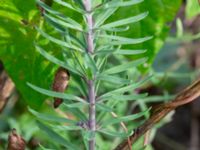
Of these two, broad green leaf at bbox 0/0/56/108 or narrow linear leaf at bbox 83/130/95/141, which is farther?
broad green leaf at bbox 0/0/56/108

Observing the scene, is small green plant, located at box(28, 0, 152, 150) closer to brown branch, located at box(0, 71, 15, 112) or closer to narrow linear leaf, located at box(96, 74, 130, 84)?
narrow linear leaf, located at box(96, 74, 130, 84)

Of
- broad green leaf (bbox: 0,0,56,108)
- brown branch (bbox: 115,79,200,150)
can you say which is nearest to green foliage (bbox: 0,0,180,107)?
broad green leaf (bbox: 0,0,56,108)

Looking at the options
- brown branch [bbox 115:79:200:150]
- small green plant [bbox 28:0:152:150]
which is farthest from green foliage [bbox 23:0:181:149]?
brown branch [bbox 115:79:200:150]

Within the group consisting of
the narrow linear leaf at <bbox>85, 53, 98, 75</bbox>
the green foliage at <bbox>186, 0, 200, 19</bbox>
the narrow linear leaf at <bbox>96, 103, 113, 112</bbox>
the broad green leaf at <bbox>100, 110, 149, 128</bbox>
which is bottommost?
the broad green leaf at <bbox>100, 110, 149, 128</bbox>

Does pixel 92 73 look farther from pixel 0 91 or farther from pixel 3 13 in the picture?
pixel 0 91

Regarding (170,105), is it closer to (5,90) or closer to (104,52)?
(104,52)

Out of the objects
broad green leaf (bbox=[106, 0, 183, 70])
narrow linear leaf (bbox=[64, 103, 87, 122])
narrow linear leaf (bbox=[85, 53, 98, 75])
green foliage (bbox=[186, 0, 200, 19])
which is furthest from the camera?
green foliage (bbox=[186, 0, 200, 19])

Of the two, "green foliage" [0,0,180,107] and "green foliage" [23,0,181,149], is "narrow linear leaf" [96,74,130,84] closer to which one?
"green foliage" [23,0,181,149]

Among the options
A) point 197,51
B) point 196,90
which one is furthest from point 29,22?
point 197,51

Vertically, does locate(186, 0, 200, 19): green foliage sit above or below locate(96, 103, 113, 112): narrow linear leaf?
above

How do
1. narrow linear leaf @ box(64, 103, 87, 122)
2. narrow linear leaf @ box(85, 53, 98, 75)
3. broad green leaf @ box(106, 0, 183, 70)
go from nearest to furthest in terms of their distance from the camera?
narrow linear leaf @ box(85, 53, 98, 75) < narrow linear leaf @ box(64, 103, 87, 122) < broad green leaf @ box(106, 0, 183, 70)

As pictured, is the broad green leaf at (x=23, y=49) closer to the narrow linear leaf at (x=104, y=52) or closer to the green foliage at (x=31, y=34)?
the green foliage at (x=31, y=34)
